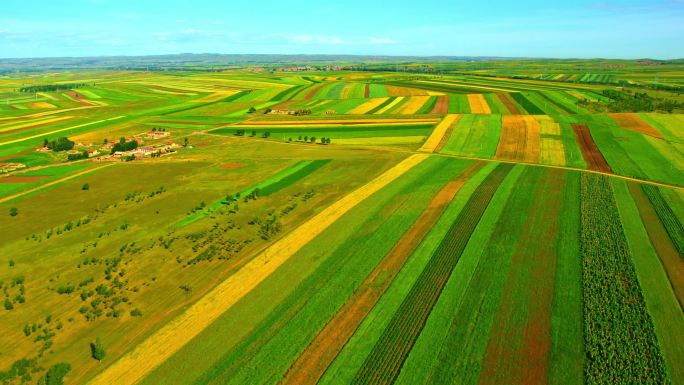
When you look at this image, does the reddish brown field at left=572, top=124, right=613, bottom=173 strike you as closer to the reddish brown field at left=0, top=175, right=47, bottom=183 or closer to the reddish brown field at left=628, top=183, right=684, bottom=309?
the reddish brown field at left=628, top=183, right=684, bottom=309

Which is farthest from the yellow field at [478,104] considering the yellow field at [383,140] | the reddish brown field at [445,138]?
the yellow field at [383,140]

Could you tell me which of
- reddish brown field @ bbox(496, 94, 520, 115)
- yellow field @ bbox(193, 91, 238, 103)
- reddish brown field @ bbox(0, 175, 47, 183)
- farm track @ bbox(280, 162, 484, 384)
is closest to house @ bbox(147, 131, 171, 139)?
reddish brown field @ bbox(0, 175, 47, 183)

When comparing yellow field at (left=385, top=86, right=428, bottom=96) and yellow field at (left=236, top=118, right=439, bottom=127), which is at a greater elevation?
yellow field at (left=385, top=86, right=428, bottom=96)

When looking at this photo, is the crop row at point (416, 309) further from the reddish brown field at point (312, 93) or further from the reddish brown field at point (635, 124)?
the reddish brown field at point (312, 93)

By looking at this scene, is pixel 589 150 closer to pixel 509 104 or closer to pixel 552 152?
pixel 552 152

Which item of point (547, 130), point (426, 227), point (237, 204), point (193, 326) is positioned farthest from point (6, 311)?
point (547, 130)

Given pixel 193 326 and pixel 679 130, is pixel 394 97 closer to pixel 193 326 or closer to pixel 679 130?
pixel 679 130
